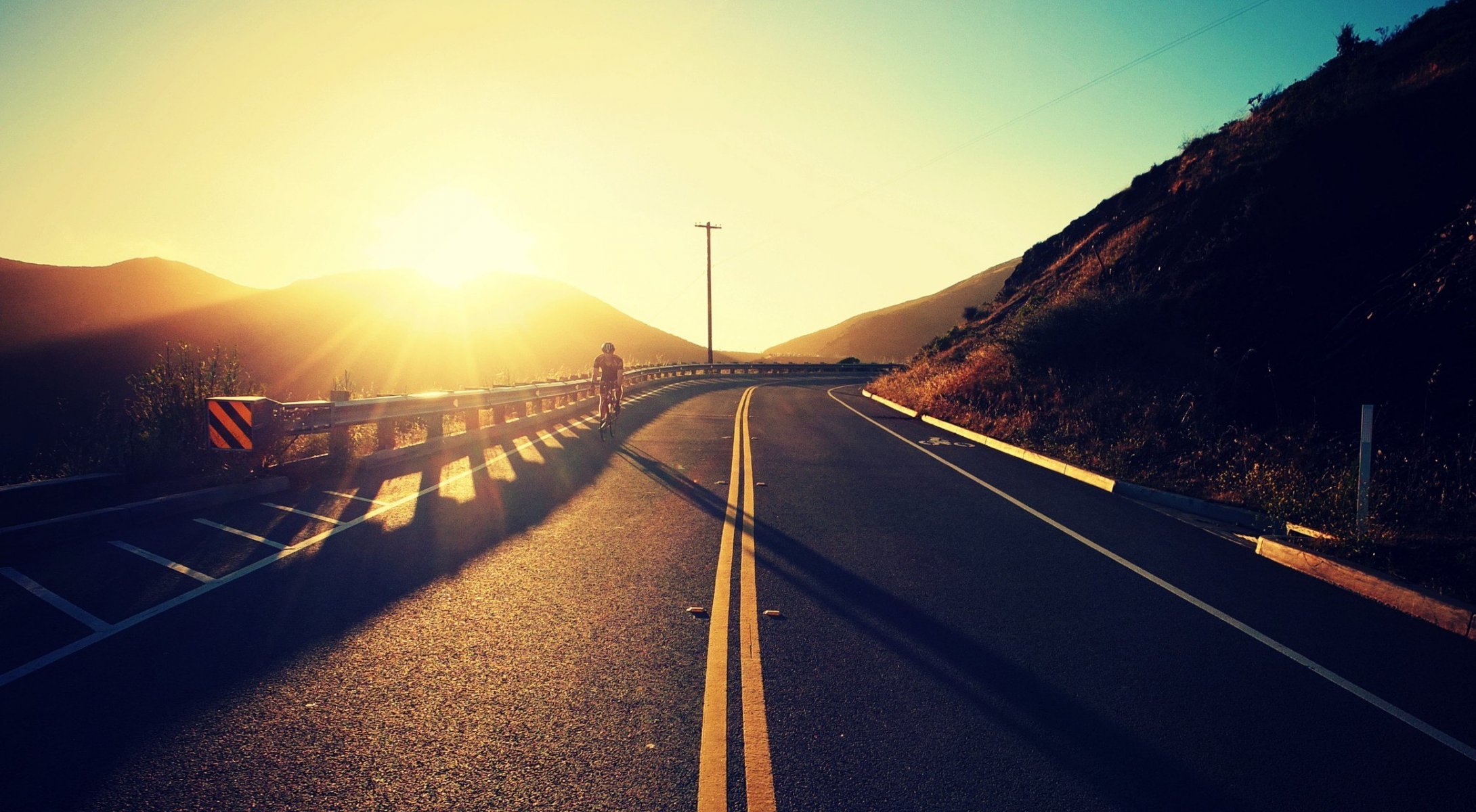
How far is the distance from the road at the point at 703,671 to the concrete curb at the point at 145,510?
0.64 feet

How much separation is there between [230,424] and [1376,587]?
1202cm

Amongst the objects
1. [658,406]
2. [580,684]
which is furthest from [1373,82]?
[580,684]

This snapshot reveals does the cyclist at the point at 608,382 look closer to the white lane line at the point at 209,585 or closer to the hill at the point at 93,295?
the white lane line at the point at 209,585

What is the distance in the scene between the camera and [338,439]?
448 inches

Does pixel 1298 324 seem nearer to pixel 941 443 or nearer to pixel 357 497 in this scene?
pixel 941 443

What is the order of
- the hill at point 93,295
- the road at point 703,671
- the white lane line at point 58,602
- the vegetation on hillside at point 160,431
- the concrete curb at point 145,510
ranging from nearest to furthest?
1. the road at point 703,671
2. the white lane line at point 58,602
3. the concrete curb at point 145,510
4. the vegetation on hillside at point 160,431
5. the hill at point 93,295

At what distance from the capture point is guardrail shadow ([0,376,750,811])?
3424mm

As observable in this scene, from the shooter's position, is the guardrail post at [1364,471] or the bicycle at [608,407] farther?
the bicycle at [608,407]

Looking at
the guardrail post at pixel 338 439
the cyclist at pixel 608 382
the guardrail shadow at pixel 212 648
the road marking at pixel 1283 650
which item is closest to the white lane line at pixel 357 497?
the guardrail shadow at pixel 212 648

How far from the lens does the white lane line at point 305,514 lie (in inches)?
322

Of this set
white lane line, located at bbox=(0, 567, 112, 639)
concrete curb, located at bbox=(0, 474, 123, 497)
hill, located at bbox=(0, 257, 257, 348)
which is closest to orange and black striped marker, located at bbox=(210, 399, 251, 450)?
concrete curb, located at bbox=(0, 474, 123, 497)

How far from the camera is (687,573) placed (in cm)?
647

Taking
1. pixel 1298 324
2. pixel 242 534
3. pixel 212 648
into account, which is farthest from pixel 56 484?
pixel 1298 324

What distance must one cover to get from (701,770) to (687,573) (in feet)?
10.2
